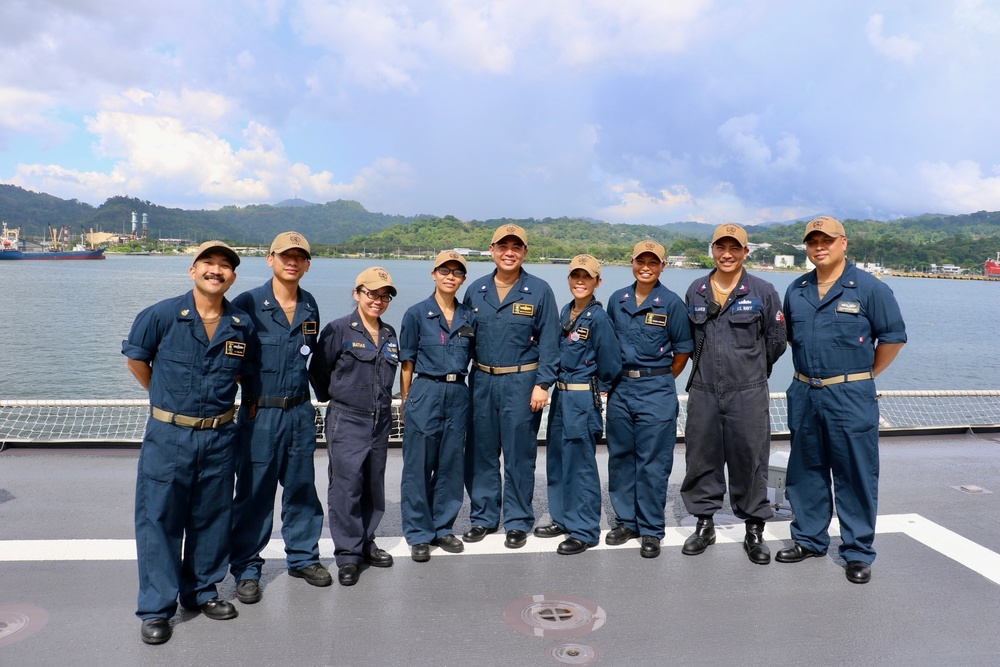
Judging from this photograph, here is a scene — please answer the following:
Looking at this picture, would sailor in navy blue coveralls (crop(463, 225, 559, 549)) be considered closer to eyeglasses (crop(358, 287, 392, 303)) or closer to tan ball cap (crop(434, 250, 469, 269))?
tan ball cap (crop(434, 250, 469, 269))

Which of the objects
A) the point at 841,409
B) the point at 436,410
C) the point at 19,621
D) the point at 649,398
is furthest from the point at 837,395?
the point at 19,621

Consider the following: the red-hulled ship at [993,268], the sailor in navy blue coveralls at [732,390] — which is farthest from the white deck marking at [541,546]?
the red-hulled ship at [993,268]

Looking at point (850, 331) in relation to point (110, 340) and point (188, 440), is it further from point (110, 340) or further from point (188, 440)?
point (110, 340)

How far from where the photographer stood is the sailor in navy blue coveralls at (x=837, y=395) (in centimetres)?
345

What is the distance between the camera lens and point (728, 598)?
10.2ft

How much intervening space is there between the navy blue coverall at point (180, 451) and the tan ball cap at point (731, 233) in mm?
2489

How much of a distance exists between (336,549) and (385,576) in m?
0.27

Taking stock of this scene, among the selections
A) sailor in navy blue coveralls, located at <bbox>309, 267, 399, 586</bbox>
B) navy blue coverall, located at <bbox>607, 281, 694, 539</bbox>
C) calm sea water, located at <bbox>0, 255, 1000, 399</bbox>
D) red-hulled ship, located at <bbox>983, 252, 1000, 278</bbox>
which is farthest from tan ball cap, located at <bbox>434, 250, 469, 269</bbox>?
red-hulled ship, located at <bbox>983, 252, 1000, 278</bbox>

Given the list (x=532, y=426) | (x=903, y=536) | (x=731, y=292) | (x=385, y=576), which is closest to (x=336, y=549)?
(x=385, y=576)

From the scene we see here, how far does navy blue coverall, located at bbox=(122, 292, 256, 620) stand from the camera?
2.73 metres

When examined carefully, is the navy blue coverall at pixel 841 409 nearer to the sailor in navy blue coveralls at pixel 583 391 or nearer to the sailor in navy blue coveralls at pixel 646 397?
the sailor in navy blue coveralls at pixel 646 397

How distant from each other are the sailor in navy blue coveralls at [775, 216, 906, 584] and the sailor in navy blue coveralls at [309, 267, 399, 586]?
2.14 metres

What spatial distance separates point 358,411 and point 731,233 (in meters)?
2.17

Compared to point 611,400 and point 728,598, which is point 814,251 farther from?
point 728,598
